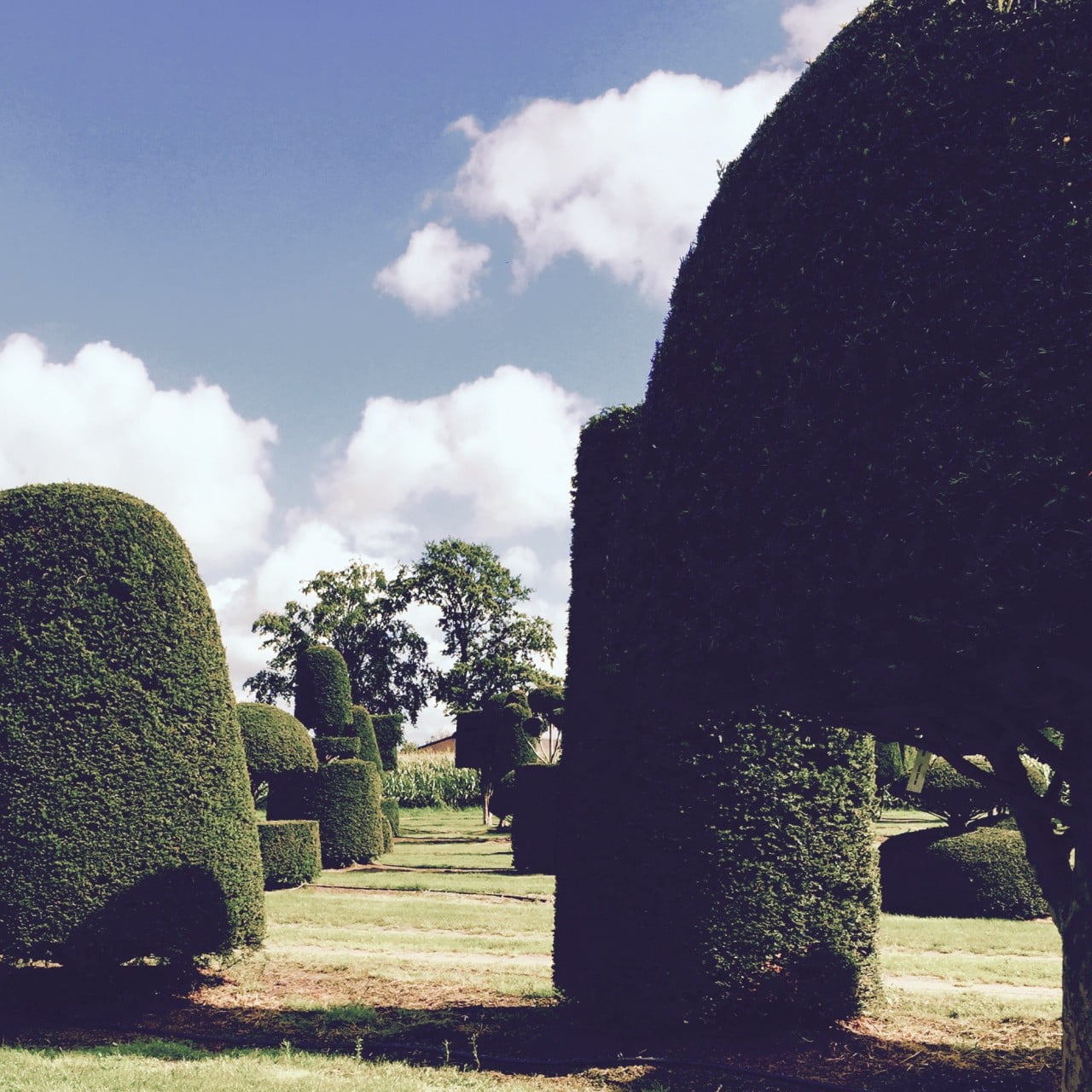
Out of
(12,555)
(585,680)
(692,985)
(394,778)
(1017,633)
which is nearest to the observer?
(1017,633)

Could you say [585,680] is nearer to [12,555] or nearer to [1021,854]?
[12,555]

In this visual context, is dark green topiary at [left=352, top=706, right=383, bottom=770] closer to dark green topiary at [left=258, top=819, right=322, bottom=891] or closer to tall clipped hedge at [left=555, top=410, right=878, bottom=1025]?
dark green topiary at [left=258, top=819, right=322, bottom=891]

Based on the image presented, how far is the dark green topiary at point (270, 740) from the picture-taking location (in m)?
17.6

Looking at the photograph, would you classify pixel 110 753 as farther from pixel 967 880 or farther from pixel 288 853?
pixel 967 880

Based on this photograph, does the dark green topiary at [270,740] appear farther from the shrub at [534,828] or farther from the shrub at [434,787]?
the shrub at [434,787]

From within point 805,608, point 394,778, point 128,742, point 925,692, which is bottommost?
point 394,778

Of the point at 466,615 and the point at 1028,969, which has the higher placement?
→ the point at 466,615

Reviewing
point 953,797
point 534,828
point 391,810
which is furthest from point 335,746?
point 953,797

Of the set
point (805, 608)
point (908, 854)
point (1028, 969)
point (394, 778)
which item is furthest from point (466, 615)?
point (805, 608)

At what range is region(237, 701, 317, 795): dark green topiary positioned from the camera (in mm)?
17641

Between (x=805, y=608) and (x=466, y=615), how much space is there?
177 feet

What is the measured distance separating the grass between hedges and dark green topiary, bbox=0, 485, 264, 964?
0.83m

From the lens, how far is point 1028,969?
398 inches

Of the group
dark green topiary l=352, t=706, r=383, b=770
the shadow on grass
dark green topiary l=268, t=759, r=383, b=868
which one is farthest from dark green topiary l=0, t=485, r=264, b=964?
dark green topiary l=352, t=706, r=383, b=770
